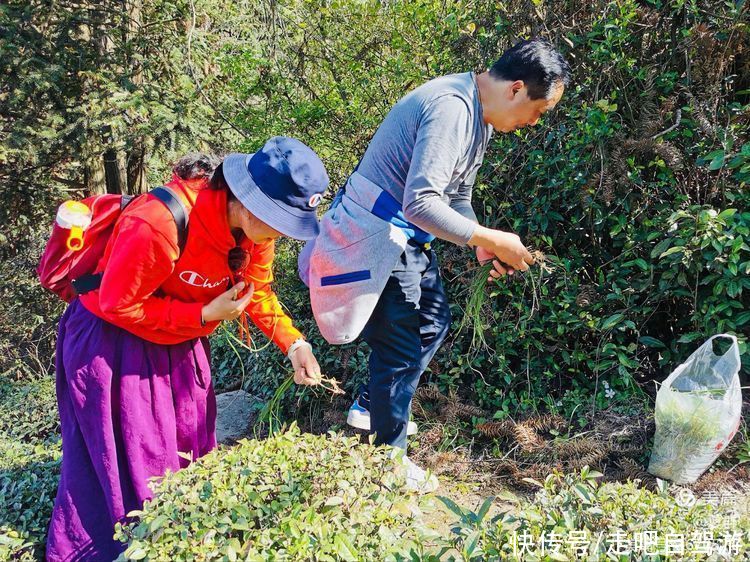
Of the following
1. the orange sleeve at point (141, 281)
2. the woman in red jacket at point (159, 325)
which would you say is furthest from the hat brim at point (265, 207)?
the orange sleeve at point (141, 281)

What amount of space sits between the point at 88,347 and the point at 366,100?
103 inches

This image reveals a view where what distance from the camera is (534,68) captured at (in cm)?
229

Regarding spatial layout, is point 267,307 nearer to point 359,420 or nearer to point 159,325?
point 159,325

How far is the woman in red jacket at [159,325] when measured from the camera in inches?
78.6

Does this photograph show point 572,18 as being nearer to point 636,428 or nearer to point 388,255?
point 388,255

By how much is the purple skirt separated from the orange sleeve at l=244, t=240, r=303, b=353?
0.31 meters

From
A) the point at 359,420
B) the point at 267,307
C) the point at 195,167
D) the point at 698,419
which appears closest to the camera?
the point at 195,167

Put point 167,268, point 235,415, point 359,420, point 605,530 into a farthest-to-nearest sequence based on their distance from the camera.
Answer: point 235,415, point 359,420, point 167,268, point 605,530

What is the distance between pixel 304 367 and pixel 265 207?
69 centimetres

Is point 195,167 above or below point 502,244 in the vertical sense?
above

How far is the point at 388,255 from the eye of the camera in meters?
2.40

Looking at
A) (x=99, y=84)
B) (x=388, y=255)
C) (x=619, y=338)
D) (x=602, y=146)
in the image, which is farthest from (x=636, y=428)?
(x=99, y=84)

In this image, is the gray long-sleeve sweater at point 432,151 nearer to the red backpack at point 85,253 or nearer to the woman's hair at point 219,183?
the woman's hair at point 219,183

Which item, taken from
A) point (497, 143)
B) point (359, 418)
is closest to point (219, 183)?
point (359, 418)
